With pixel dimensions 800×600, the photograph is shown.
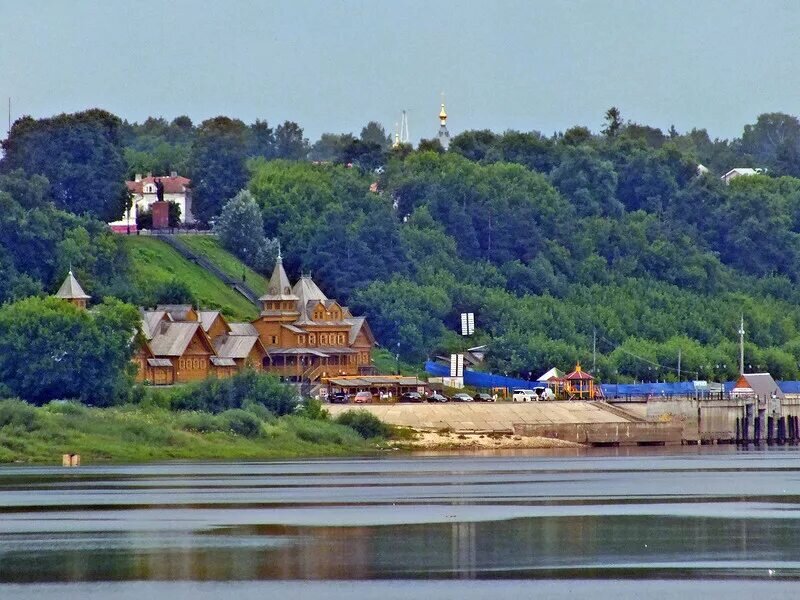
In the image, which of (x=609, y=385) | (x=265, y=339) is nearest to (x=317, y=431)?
(x=265, y=339)

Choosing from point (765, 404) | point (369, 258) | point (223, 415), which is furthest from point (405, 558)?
point (369, 258)

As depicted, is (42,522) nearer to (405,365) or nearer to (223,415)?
(223,415)

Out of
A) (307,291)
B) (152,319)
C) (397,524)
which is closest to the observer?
(397,524)

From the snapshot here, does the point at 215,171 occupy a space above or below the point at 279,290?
above

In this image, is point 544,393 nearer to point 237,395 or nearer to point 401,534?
point 237,395

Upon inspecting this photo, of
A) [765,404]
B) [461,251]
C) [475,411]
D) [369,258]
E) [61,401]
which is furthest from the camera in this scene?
[461,251]

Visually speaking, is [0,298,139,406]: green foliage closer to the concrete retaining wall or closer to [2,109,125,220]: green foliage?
the concrete retaining wall

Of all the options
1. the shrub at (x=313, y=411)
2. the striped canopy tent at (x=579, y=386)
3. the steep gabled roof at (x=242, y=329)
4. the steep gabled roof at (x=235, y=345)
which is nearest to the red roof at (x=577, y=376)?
the striped canopy tent at (x=579, y=386)
